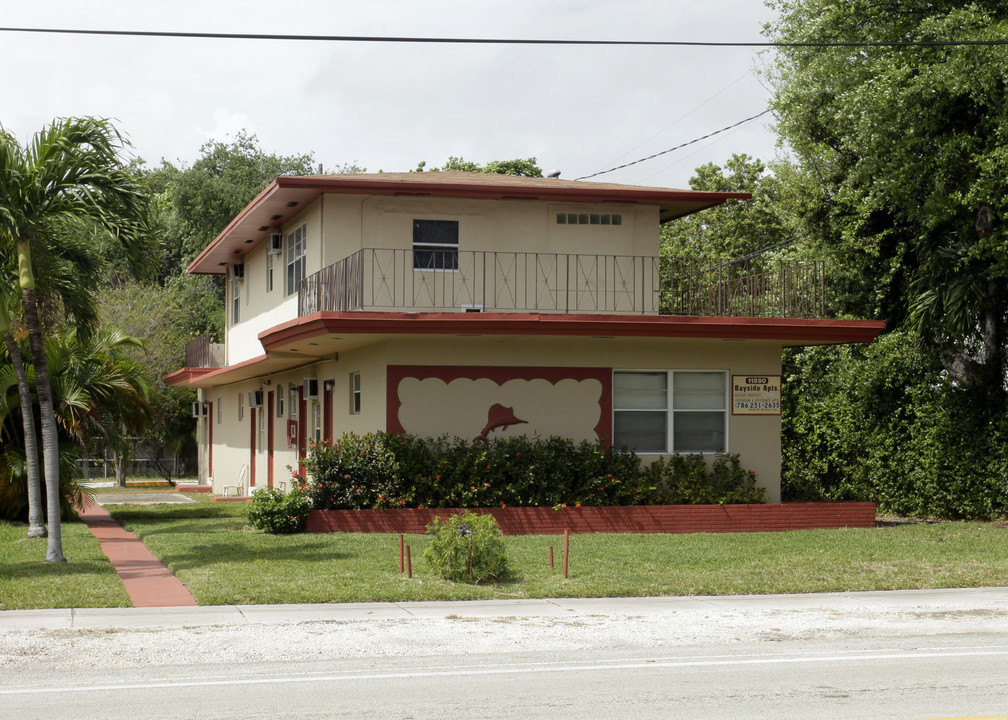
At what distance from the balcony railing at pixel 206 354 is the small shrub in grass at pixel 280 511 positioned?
16.1 metres

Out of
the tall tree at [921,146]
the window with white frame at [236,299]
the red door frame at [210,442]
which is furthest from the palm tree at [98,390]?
the red door frame at [210,442]

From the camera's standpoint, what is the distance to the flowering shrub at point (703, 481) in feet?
64.5

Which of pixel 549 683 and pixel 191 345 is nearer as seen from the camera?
pixel 549 683

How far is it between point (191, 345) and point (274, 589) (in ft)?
80.1

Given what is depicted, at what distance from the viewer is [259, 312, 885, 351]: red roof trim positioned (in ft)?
58.9

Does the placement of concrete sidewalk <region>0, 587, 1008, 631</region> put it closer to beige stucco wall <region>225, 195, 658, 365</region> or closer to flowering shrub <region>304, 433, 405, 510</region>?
flowering shrub <region>304, 433, 405, 510</region>

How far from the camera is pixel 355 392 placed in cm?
2162

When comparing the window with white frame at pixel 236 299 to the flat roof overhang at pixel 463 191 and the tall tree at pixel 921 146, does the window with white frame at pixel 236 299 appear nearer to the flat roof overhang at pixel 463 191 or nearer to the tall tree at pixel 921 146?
the flat roof overhang at pixel 463 191

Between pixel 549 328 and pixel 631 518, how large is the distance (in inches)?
136

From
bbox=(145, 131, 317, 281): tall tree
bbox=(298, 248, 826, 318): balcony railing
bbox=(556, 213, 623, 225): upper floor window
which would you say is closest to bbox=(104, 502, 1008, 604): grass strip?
bbox=(298, 248, 826, 318): balcony railing

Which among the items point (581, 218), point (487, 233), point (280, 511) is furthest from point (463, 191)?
point (280, 511)

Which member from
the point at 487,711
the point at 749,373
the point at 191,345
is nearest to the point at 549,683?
the point at 487,711

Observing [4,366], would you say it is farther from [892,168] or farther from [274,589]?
[892,168]

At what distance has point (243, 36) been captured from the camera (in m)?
15.2
